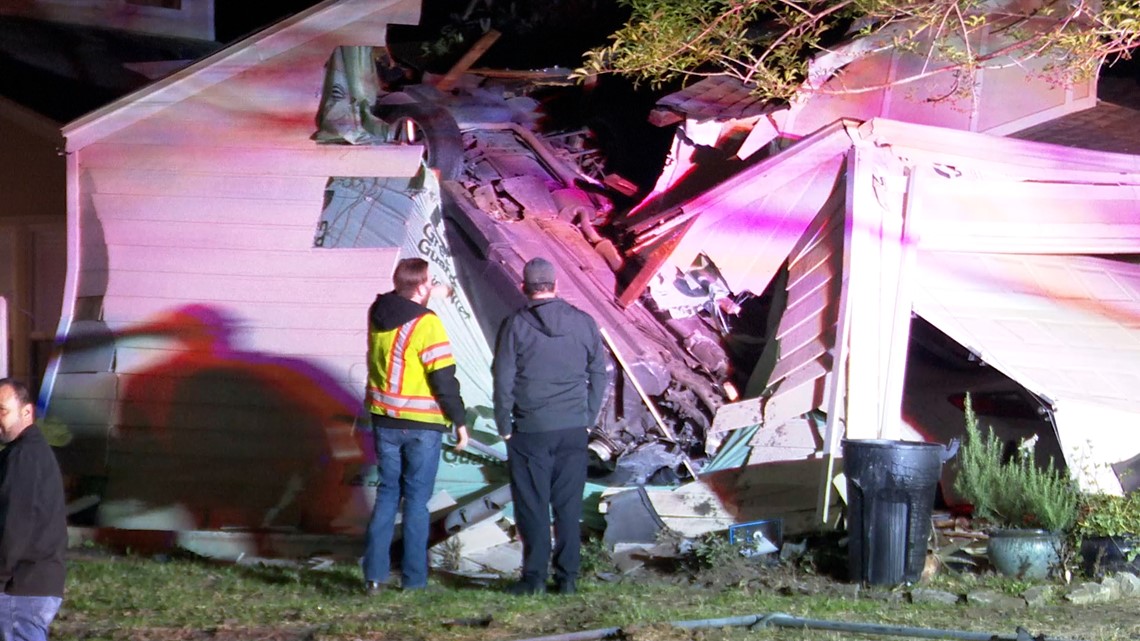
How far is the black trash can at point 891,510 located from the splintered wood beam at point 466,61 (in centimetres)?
608

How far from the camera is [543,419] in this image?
22.6 ft

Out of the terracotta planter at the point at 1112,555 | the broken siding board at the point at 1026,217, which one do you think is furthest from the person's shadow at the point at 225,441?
the terracotta planter at the point at 1112,555

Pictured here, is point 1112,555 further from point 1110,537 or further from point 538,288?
point 538,288

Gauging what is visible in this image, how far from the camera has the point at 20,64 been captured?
11.8 metres

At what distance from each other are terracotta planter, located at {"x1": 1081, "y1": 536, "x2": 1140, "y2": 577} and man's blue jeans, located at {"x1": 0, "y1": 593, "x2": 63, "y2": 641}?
223 inches

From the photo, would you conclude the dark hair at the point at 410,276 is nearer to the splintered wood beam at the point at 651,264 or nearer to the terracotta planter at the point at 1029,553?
the splintered wood beam at the point at 651,264

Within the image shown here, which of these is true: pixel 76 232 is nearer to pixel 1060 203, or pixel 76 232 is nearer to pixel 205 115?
pixel 205 115

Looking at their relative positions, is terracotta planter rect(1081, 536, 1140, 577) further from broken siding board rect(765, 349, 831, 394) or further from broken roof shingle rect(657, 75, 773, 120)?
broken roof shingle rect(657, 75, 773, 120)

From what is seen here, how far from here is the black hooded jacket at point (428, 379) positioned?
6.82 meters

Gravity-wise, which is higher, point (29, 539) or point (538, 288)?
point (538, 288)

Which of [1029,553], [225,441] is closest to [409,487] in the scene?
[225,441]

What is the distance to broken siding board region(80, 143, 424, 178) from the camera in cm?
933

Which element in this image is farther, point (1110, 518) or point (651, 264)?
point (651, 264)

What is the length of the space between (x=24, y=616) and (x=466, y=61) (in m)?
8.65
